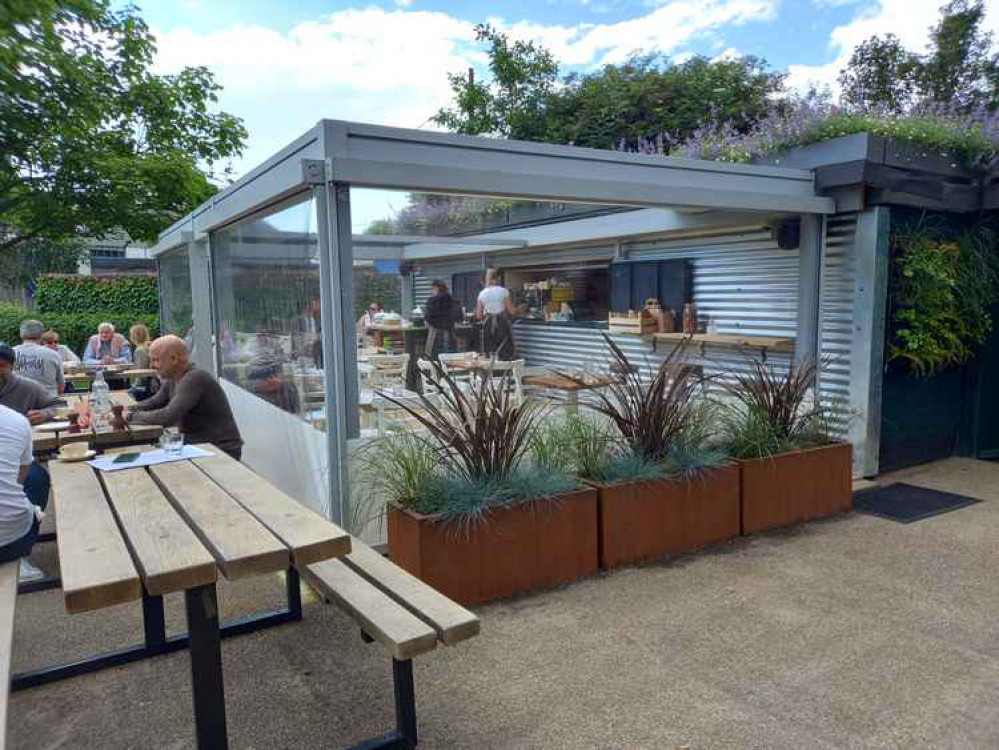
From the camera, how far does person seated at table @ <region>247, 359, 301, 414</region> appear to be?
15.3ft

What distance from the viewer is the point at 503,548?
347 centimetres

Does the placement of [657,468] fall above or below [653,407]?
below

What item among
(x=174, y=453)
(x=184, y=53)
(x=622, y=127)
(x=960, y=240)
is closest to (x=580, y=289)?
(x=960, y=240)

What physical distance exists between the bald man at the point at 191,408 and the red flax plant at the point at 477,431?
1260 mm

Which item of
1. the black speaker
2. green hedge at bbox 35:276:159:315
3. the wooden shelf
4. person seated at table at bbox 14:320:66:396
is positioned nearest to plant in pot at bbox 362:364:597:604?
the wooden shelf

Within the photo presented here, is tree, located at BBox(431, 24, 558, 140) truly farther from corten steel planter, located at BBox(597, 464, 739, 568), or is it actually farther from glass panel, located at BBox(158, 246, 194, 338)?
corten steel planter, located at BBox(597, 464, 739, 568)

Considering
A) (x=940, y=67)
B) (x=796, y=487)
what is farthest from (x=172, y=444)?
(x=940, y=67)

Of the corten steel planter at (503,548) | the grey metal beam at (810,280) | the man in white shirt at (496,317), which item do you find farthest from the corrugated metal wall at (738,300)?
the corten steel planter at (503,548)

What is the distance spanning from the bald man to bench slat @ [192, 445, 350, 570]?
121cm

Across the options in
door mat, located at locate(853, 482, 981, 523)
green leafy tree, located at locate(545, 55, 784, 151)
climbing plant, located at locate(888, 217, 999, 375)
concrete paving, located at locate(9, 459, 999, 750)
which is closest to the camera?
concrete paving, located at locate(9, 459, 999, 750)

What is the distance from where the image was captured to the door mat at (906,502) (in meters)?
4.73

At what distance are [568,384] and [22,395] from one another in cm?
363

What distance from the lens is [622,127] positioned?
17516 mm

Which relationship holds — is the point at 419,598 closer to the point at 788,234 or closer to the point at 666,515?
the point at 666,515
